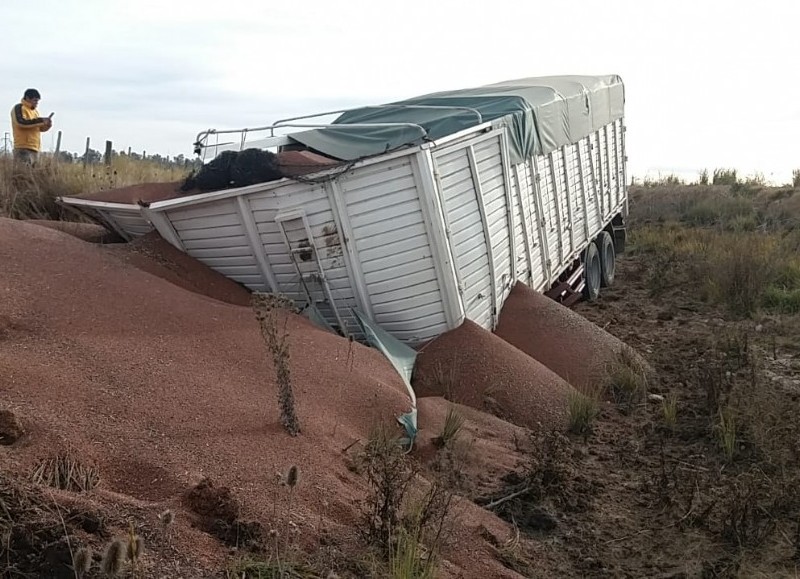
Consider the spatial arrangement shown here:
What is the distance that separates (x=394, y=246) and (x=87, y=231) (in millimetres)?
3743

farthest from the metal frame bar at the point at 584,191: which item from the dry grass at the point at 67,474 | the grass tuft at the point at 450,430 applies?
the dry grass at the point at 67,474

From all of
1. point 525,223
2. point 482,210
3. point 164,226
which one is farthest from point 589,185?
point 164,226

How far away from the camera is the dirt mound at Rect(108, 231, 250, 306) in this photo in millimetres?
7812

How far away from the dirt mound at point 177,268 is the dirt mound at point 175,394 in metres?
0.32

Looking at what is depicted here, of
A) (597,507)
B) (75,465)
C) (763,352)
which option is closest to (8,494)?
(75,465)

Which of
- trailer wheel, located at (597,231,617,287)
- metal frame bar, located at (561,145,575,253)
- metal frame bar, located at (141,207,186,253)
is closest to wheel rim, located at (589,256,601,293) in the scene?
trailer wheel, located at (597,231,617,287)

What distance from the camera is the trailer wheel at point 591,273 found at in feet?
45.8

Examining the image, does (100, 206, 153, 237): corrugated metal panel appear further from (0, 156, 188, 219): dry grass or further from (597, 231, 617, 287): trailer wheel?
(597, 231, 617, 287): trailer wheel

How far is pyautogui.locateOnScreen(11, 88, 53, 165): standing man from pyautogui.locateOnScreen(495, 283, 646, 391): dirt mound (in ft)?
25.1

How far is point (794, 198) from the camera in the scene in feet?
75.7

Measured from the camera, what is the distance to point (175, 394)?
Answer: 17.2ft

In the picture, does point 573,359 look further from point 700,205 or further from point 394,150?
point 700,205

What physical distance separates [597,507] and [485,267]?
3.40 m

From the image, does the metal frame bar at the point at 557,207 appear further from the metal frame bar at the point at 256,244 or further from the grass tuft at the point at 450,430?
the grass tuft at the point at 450,430
